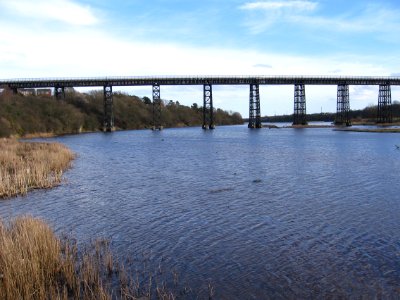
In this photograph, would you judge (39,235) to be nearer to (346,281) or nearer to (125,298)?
(125,298)

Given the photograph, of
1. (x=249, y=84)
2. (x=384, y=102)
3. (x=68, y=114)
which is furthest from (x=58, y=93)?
(x=384, y=102)

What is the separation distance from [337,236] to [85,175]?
20.1 meters

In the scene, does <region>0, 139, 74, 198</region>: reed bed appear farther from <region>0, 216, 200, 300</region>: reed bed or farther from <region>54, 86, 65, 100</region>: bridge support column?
<region>54, 86, 65, 100</region>: bridge support column

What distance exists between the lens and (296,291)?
32.2 feet

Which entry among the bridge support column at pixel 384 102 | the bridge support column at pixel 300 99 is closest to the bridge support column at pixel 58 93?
the bridge support column at pixel 300 99

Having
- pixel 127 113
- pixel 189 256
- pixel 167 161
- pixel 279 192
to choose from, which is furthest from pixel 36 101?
pixel 189 256

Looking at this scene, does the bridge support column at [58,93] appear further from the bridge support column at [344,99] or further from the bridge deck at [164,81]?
the bridge support column at [344,99]

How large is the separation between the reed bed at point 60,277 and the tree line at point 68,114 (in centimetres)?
7002

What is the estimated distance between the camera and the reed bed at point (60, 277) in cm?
873

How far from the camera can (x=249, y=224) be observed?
15.7 m

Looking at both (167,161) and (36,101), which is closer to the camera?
(167,161)

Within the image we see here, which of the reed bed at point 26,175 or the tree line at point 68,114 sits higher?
the tree line at point 68,114

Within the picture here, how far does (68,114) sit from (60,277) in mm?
115503

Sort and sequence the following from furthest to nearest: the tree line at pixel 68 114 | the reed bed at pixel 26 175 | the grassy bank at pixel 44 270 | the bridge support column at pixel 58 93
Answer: the bridge support column at pixel 58 93, the tree line at pixel 68 114, the reed bed at pixel 26 175, the grassy bank at pixel 44 270
